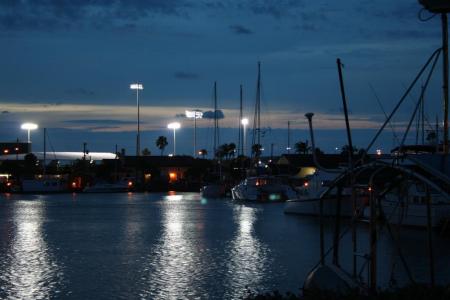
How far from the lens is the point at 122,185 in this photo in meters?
131

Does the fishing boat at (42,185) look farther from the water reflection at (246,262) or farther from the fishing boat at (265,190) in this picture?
the water reflection at (246,262)

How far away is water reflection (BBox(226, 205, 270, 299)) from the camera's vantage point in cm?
2427

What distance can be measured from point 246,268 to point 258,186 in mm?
51777

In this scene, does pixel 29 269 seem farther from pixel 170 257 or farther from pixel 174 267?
pixel 170 257

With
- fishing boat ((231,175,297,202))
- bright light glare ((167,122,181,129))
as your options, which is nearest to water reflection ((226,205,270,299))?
fishing boat ((231,175,297,202))

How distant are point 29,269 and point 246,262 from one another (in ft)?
27.0

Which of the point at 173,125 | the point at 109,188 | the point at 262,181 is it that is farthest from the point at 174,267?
the point at 173,125

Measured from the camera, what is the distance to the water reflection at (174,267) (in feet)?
74.9

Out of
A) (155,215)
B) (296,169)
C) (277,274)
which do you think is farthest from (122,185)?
(277,274)

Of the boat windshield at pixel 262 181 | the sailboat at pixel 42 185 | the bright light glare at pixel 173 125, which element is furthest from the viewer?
the bright light glare at pixel 173 125

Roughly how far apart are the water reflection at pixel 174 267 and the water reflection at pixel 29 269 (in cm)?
307

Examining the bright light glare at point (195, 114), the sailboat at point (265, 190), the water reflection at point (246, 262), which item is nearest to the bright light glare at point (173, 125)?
the bright light glare at point (195, 114)

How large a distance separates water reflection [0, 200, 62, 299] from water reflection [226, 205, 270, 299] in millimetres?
5695

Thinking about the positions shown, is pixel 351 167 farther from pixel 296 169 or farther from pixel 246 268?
pixel 296 169
